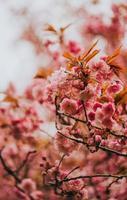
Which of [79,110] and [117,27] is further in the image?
[117,27]

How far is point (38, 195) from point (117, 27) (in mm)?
2213

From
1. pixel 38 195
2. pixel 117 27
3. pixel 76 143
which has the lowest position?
pixel 76 143

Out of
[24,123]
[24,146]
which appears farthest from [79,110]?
[24,146]

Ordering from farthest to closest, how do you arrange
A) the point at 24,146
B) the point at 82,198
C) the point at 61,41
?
1. the point at 24,146
2. the point at 61,41
3. the point at 82,198

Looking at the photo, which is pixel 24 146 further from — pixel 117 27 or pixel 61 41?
pixel 117 27

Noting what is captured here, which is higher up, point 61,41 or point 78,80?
point 61,41

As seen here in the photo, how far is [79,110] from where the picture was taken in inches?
111

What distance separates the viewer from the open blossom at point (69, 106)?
2740 mm

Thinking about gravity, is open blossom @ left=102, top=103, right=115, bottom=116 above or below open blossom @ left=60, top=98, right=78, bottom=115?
below

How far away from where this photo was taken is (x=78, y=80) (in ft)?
8.67

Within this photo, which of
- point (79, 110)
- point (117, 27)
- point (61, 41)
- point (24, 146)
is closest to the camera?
point (79, 110)

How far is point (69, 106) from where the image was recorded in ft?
9.02

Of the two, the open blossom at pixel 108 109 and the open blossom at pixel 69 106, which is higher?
the open blossom at pixel 69 106

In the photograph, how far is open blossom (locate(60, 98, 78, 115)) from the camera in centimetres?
274
